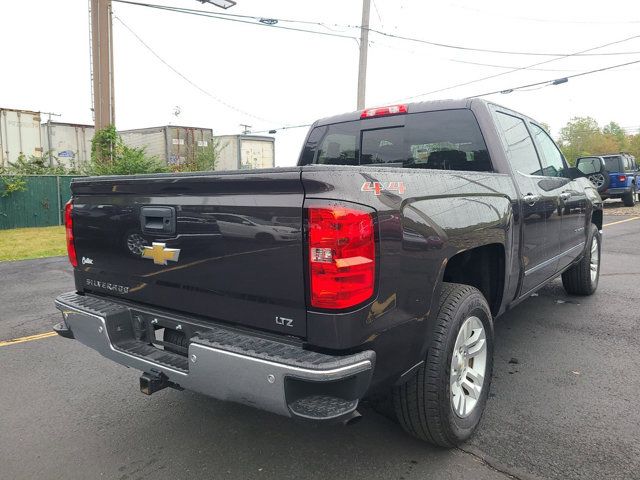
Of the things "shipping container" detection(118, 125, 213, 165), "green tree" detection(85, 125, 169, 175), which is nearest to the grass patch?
"green tree" detection(85, 125, 169, 175)

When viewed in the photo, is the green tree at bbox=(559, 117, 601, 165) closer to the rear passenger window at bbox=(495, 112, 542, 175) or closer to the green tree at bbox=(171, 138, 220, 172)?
the green tree at bbox=(171, 138, 220, 172)

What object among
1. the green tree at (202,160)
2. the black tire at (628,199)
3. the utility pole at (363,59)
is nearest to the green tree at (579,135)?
the black tire at (628,199)

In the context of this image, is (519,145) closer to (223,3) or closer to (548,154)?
(548,154)

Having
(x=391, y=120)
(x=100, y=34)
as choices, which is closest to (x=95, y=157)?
(x=100, y=34)

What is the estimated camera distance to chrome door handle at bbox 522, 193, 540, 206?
3.54m

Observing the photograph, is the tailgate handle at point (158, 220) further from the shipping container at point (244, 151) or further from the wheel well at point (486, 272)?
the shipping container at point (244, 151)

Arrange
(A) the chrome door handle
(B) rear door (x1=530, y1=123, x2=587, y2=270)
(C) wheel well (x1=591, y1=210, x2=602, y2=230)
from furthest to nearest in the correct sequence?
(C) wheel well (x1=591, y1=210, x2=602, y2=230)
(B) rear door (x1=530, y1=123, x2=587, y2=270)
(A) the chrome door handle

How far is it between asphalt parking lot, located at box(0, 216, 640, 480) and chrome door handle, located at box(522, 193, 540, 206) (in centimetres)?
129

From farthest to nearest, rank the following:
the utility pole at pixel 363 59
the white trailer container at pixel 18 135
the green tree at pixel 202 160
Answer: the green tree at pixel 202 160, the white trailer container at pixel 18 135, the utility pole at pixel 363 59

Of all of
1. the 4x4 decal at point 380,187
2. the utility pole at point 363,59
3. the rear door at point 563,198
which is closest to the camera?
the 4x4 decal at point 380,187

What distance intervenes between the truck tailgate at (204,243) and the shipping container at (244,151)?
23.5m

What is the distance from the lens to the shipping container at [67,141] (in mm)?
21844

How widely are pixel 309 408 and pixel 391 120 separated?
2559 millimetres

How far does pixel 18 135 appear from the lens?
2027 centimetres
